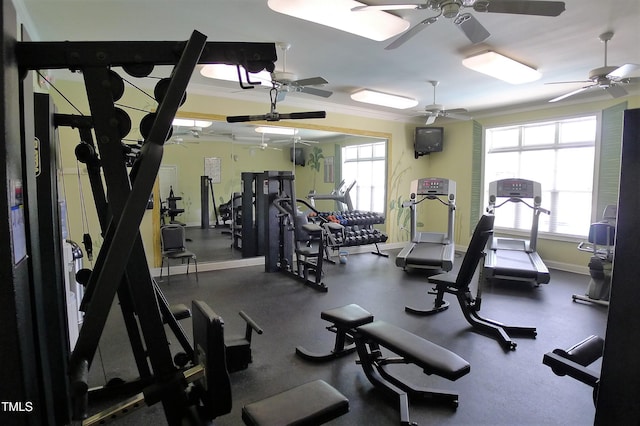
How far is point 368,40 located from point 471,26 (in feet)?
4.06

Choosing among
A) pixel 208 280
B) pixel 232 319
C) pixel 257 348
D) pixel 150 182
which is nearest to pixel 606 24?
pixel 150 182

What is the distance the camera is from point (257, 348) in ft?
9.42

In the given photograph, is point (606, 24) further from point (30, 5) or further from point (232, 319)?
point (30, 5)

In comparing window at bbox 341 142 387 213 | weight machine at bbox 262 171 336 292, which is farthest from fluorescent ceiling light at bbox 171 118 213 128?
window at bbox 341 142 387 213

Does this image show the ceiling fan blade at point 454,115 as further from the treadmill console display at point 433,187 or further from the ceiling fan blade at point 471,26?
the ceiling fan blade at point 471,26

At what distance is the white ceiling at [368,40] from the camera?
2.82 m

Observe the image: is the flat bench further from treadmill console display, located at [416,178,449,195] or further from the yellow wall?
treadmill console display, located at [416,178,449,195]

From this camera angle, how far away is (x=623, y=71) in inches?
128

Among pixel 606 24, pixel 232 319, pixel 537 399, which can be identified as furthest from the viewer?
pixel 232 319

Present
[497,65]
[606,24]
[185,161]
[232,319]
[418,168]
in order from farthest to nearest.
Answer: [418,168] < [185,161] < [497,65] < [232,319] < [606,24]

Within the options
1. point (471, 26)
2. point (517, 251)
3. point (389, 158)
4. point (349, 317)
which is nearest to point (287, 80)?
point (471, 26)

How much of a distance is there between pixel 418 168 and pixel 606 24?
15.3ft

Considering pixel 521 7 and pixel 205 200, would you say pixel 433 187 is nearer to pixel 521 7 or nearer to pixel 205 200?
pixel 521 7

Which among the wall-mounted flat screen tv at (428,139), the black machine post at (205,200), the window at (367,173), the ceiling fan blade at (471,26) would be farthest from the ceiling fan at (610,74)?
the black machine post at (205,200)
